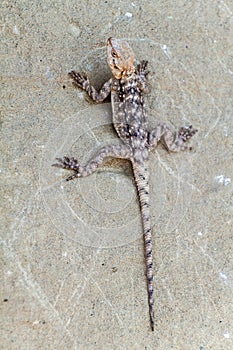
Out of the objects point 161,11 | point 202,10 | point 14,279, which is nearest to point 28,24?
point 161,11

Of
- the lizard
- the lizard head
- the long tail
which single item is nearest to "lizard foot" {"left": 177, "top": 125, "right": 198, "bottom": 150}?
the lizard

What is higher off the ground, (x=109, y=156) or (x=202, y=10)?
(x=202, y=10)

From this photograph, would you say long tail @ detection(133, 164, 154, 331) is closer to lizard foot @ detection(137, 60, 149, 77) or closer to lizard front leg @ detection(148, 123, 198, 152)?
lizard front leg @ detection(148, 123, 198, 152)

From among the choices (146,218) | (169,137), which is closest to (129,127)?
(169,137)

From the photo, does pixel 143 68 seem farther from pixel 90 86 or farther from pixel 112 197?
pixel 112 197

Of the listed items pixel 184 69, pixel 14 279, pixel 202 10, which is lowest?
pixel 14 279

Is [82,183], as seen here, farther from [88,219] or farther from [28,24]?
[28,24]

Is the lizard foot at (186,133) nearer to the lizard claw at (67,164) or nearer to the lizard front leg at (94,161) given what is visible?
the lizard front leg at (94,161)
